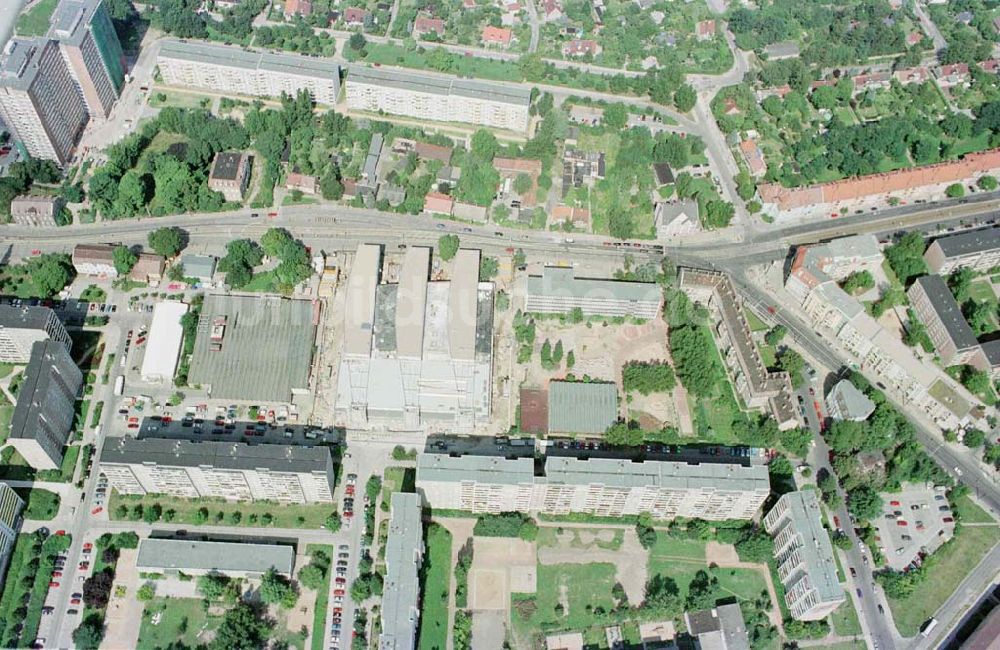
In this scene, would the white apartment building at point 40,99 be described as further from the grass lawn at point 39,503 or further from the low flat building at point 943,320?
the low flat building at point 943,320

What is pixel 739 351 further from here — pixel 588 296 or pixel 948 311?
pixel 948 311

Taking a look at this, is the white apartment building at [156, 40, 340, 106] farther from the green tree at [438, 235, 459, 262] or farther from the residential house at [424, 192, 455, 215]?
the green tree at [438, 235, 459, 262]

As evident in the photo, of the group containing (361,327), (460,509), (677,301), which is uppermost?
(677,301)

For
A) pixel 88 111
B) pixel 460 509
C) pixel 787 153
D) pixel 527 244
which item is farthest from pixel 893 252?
pixel 88 111

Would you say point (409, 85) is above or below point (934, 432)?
above

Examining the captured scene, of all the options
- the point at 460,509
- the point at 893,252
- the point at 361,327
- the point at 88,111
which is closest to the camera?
the point at 460,509

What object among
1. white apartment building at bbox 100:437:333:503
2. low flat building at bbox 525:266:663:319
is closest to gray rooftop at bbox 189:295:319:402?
white apartment building at bbox 100:437:333:503

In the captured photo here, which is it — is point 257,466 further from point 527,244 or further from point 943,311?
point 943,311

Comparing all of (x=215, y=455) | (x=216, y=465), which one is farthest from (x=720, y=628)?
(x=215, y=455)
